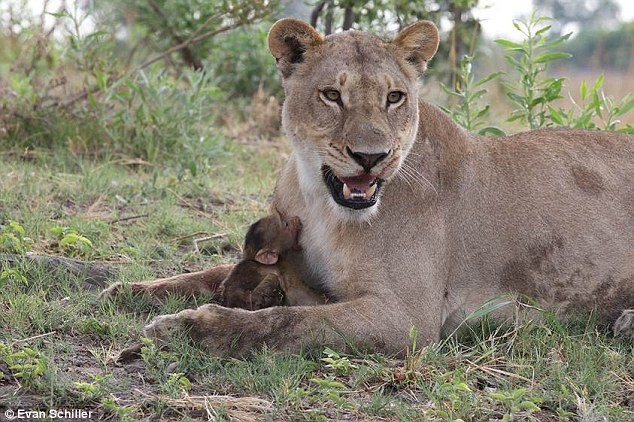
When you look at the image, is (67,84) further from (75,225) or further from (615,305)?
(615,305)

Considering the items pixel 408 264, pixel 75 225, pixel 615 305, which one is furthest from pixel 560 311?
pixel 75 225

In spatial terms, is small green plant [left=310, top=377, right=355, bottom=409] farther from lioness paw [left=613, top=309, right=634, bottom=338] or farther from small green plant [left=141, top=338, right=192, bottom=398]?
lioness paw [left=613, top=309, right=634, bottom=338]

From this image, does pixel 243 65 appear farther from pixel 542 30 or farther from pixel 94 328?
pixel 94 328

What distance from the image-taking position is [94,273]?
15.3ft

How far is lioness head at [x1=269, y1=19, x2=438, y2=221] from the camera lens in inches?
155

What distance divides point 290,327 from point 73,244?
1.65m

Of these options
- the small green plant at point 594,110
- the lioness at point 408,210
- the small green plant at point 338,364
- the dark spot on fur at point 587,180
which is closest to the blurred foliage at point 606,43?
the small green plant at point 594,110

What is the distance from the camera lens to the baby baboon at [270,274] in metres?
4.30

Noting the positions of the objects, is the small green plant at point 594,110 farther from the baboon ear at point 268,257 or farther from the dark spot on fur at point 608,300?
the baboon ear at point 268,257

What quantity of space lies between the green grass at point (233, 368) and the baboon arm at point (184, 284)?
0.06 m

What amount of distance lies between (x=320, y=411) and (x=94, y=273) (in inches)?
69.4

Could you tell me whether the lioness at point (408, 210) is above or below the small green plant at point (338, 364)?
above

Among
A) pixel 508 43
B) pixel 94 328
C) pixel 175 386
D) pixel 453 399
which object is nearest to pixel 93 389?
pixel 175 386

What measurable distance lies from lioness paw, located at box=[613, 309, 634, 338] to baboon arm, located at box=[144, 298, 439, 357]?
967 mm
